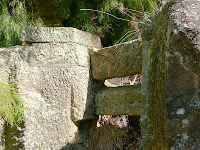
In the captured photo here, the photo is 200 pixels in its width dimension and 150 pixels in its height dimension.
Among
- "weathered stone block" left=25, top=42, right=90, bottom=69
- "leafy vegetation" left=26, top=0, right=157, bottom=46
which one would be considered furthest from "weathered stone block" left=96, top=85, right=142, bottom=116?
"leafy vegetation" left=26, top=0, right=157, bottom=46

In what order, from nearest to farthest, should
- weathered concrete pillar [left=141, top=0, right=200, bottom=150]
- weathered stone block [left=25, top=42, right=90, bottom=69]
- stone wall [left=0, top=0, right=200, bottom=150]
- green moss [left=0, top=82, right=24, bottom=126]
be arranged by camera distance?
weathered concrete pillar [left=141, top=0, right=200, bottom=150]
green moss [left=0, top=82, right=24, bottom=126]
stone wall [left=0, top=0, right=200, bottom=150]
weathered stone block [left=25, top=42, right=90, bottom=69]

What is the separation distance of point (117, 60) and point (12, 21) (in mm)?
1406

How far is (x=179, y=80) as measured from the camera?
114 cm

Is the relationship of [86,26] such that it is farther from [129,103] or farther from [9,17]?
[129,103]

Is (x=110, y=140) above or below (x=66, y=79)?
below

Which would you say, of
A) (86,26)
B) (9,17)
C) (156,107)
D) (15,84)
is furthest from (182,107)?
(9,17)

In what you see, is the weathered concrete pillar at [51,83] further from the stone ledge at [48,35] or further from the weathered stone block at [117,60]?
the weathered stone block at [117,60]

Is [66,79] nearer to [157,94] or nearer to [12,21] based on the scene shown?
[157,94]

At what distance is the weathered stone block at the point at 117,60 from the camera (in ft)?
6.87

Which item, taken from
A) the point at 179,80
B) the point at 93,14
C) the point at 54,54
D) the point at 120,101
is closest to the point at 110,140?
the point at 120,101

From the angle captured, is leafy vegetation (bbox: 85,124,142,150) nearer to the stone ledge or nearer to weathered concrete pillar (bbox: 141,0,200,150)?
the stone ledge

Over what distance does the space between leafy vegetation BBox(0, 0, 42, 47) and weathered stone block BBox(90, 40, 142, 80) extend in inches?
40.2

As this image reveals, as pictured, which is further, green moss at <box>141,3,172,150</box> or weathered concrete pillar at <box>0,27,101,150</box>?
weathered concrete pillar at <box>0,27,101,150</box>

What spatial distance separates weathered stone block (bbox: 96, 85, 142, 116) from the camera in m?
2.09
